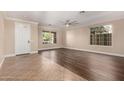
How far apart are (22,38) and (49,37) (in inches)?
169

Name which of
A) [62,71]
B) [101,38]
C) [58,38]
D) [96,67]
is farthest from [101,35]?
[62,71]

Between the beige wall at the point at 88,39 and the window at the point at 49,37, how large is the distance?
1572mm

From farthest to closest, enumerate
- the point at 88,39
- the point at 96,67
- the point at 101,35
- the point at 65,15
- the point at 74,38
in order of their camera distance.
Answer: the point at 74,38, the point at 88,39, the point at 101,35, the point at 65,15, the point at 96,67

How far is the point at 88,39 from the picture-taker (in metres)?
8.52

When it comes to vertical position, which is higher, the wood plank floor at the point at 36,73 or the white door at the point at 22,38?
the white door at the point at 22,38

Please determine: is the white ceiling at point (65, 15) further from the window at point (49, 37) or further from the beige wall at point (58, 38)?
the window at point (49, 37)

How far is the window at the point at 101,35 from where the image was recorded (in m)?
6.89

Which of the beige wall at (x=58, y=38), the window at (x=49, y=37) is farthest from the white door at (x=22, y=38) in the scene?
the window at (x=49, y=37)

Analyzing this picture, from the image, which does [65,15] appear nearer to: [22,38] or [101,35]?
[22,38]

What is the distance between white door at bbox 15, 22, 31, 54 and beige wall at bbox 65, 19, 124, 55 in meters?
4.86

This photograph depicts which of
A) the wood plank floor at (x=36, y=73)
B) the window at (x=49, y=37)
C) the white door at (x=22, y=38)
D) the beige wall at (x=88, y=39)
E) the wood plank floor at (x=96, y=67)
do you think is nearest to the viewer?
the wood plank floor at (x=36, y=73)
